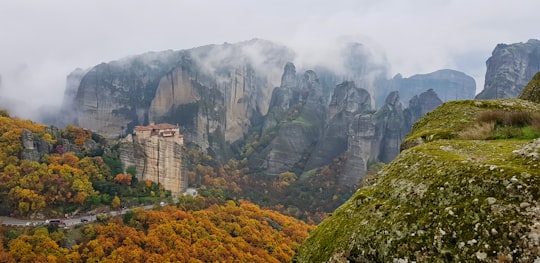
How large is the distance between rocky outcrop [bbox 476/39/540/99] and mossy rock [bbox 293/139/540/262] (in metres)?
114

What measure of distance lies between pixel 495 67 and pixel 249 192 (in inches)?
3118

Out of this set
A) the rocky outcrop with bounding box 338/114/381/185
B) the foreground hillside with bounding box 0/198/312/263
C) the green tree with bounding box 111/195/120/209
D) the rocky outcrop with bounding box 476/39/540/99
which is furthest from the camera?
the rocky outcrop with bounding box 338/114/381/185

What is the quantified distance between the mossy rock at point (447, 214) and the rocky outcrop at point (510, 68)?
11410cm

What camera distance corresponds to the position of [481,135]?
24.5ft

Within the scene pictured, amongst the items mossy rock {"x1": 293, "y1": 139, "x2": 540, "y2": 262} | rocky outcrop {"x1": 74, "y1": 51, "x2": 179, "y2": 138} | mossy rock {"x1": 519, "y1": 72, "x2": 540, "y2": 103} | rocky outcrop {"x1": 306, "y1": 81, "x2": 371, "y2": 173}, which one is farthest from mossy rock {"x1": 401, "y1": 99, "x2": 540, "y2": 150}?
rocky outcrop {"x1": 74, "y1": 51, "x2": 179, "y2": 138}

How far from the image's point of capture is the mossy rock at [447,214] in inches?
153

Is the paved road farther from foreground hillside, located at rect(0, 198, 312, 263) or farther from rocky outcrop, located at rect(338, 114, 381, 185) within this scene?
rocky outcrop, located at rect(338, 114, 381, 185)

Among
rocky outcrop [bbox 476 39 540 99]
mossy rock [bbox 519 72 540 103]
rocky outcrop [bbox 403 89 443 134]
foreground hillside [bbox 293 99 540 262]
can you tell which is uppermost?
rocky outcrop [bbox 476 39 540 99]

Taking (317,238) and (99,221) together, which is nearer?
(317,238)

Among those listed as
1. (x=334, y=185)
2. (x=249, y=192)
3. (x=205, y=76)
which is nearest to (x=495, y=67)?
(x=334, y=185)

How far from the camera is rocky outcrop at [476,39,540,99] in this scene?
108 meters

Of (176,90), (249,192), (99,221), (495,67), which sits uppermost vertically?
(495,67)

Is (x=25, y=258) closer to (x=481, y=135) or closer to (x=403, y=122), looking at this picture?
(x=481, y=135)

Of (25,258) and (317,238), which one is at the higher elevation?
(317,238)
